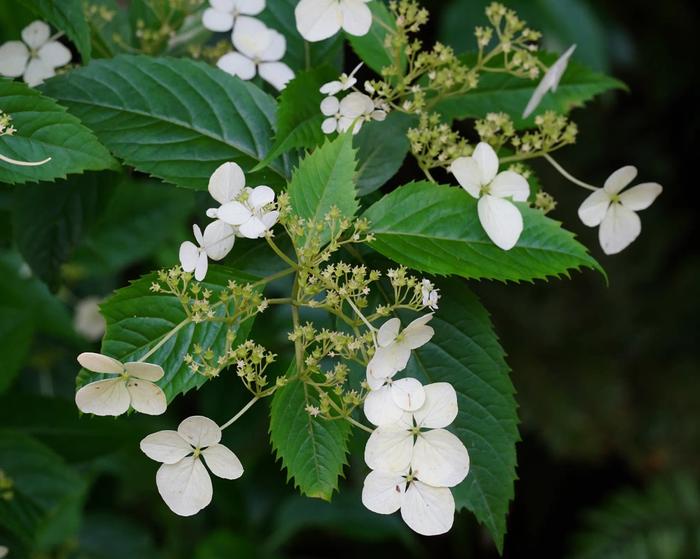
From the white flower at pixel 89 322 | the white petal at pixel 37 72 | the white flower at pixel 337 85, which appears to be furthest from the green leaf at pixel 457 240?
the white flower at pixel 89 322

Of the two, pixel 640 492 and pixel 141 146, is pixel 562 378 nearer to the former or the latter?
pixel 640 492

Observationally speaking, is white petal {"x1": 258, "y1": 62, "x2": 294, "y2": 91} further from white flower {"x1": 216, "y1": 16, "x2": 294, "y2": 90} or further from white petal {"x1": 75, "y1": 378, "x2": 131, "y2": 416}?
white petal {"x1": 75, "y1": 378, "x2": 131, "y2": 416}

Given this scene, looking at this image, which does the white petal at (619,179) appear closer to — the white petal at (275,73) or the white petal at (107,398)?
the white petal at (275,73)

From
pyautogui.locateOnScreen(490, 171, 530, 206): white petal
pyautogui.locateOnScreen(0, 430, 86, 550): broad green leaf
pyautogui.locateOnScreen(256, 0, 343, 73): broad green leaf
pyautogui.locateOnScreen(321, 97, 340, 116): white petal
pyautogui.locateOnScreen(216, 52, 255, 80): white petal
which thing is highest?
pyautogui.locateOnScreen(490, 171, 530, 206): white petal

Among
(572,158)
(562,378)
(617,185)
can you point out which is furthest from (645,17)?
(617,185)

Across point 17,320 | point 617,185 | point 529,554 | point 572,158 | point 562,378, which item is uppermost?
point 617,185

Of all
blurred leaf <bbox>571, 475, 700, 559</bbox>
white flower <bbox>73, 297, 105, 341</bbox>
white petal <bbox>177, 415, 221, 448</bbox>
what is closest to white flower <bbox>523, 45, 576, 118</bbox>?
white petal <bbox>177, 415, 221, 448</bbox>

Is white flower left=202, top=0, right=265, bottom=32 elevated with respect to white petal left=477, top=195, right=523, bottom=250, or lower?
lower
